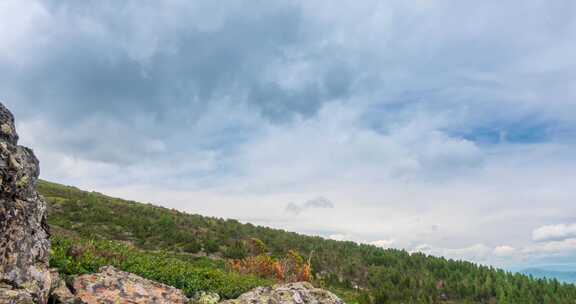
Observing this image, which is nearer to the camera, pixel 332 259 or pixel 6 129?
pixel 6 129

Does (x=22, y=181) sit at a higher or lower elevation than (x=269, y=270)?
higher

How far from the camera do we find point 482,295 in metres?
29.1

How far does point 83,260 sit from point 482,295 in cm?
2795

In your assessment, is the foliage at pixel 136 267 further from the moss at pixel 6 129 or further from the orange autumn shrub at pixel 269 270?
the orange autumn shrub at pixel 269 270

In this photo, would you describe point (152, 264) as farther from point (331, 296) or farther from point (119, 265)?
point (331, 296)

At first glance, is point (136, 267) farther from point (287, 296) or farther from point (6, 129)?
point (6, 129)

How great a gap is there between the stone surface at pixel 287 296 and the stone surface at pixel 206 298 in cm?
43

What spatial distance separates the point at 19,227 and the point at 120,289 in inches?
126

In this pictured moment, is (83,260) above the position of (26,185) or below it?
below

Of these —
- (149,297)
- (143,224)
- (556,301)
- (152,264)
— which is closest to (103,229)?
(143,224)

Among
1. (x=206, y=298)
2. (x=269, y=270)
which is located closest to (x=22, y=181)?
(x=206, y=298)

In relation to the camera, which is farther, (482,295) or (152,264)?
(482,295)

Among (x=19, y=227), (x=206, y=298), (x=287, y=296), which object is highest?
(x=19, y=227)

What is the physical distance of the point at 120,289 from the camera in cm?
952
